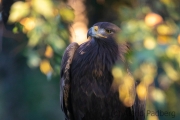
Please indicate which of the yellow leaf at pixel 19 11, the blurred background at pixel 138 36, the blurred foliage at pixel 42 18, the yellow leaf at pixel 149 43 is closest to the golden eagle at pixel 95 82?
the blurred background at pixel 138 36

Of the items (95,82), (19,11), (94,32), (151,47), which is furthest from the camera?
(95,82)

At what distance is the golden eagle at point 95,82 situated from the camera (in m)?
4.21

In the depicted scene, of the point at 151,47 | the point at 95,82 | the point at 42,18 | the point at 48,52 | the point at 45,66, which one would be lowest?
the point at 95,82

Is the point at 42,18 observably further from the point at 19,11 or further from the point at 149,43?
the point at 149,43

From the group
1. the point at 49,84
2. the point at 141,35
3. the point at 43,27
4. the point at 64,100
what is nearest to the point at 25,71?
the point at 49,84

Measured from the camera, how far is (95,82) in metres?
4.23

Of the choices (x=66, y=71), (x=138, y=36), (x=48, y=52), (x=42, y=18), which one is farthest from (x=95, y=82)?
(x=138, y=36)

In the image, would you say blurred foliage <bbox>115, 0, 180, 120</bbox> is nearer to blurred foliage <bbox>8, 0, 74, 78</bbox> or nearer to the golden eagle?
blurred foliage <bbox>8, 0, 74, 78</bbox>

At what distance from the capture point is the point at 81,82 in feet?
14.0

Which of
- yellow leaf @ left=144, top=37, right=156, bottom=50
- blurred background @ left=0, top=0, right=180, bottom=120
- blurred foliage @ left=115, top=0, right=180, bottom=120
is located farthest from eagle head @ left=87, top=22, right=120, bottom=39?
yellow leaf @ left=144, top=37, right=156, bottom=50

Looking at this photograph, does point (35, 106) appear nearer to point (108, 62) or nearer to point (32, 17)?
point (108, 62)

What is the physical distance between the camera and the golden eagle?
4211mm

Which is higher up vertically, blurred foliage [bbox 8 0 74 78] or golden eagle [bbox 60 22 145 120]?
blurred foliage [bbox 8 0 74 78]

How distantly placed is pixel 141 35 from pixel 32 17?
60 centimetres
